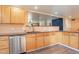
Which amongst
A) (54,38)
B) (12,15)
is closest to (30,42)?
→ (54,38)

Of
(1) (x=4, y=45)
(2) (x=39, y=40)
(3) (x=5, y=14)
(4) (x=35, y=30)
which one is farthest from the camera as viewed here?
(4) (x=35, y=30)

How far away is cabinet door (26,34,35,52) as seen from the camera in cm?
328

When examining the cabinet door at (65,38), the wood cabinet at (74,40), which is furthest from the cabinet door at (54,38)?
the wood cabinet at (74,40)

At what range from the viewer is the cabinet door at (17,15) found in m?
3.22

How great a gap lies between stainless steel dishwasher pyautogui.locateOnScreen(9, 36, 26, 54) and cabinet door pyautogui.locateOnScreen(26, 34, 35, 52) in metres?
0.13

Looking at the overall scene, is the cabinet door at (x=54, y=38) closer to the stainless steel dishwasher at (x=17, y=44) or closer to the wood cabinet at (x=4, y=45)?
the stainless steel dishwasher at (x=17, y=44)

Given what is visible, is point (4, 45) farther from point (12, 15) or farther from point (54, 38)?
point (54, 38)

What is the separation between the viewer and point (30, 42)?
334 cm

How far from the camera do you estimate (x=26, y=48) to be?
3234 mm

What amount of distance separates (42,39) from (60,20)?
0.98 meters

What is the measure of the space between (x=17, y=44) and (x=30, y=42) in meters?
0.43

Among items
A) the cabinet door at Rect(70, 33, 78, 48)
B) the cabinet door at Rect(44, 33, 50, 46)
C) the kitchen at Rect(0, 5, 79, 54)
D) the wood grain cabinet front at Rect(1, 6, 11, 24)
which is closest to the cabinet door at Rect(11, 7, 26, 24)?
the kitchen at Rect(0, 5, 79, 54)

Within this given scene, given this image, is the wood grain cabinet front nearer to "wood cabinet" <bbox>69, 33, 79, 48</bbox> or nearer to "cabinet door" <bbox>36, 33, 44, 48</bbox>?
"cabinet door" <bbox>36, 33, 44, 48</bbox>
